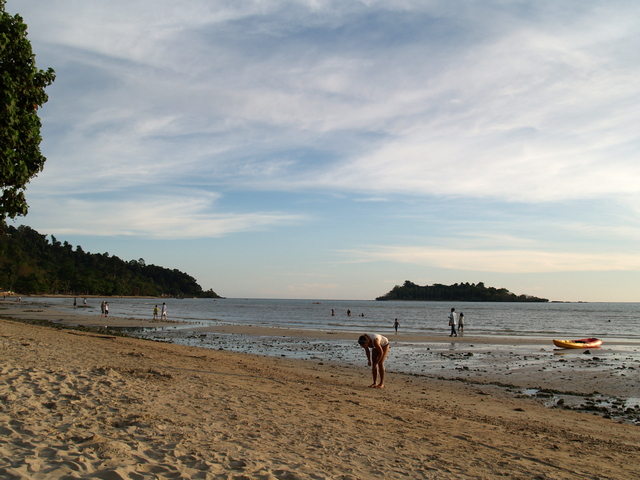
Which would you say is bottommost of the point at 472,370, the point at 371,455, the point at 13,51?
the point at 472,370

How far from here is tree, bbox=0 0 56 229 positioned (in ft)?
43.8

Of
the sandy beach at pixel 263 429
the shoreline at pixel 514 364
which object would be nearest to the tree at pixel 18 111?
the sandy beach at pixel 263 429

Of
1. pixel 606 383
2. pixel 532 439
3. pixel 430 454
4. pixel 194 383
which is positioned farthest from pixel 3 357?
pixel 606 383

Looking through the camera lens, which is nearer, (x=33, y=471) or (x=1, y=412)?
(x=33, y=471)

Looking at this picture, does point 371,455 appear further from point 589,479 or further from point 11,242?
point 11,242

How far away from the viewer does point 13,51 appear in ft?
46.0

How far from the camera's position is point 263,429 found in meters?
6.84

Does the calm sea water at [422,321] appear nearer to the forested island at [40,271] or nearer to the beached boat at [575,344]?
the beached boat at [575,344]

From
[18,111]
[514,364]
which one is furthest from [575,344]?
[18,111]

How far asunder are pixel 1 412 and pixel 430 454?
630 cm

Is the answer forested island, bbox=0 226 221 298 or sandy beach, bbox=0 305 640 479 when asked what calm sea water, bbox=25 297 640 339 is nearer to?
sandy beach, bbox=0 305 640 479

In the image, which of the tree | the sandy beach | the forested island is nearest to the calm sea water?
the sandy beach

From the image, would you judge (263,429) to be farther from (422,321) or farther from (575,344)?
(422,321)

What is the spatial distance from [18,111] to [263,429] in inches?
554
